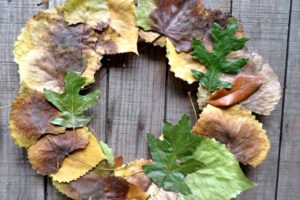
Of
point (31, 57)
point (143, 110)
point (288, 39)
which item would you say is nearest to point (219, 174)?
point (143, 110)

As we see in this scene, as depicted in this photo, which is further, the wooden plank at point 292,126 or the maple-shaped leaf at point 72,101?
the wooden plank at point 292,126

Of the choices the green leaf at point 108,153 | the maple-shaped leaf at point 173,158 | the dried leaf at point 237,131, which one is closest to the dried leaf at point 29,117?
the green leaf at point 108,153

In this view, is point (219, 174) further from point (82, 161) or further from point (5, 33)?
point (5, 33)

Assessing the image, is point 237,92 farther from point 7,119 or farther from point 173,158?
point 7,119

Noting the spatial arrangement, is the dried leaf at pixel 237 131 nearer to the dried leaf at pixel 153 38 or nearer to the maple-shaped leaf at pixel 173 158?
the maple-shaped leaf at pixel 173 158

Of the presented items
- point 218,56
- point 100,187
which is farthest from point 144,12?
point 100,187

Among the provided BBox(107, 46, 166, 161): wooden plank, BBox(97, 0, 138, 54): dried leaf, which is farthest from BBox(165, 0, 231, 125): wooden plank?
BBox(97, 0, 138, 54): dried leaf
